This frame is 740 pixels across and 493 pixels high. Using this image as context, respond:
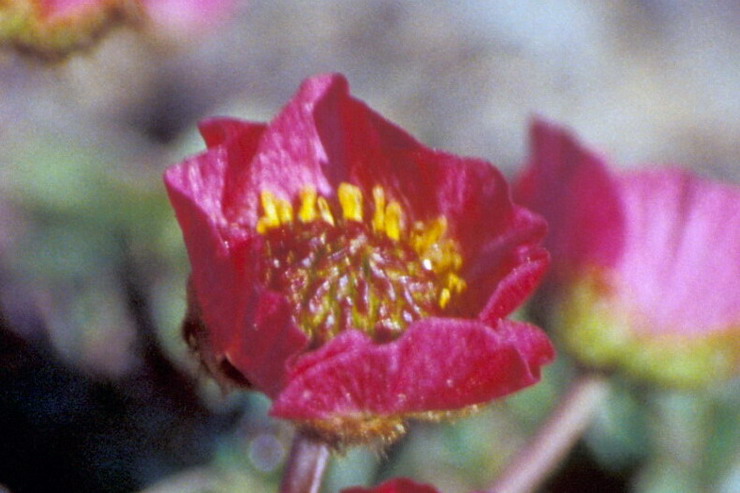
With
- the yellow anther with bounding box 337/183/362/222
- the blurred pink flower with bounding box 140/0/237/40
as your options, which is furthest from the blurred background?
the yellow anther with bounding box 337/183/362/222

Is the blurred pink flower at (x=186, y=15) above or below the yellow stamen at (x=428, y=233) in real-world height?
below

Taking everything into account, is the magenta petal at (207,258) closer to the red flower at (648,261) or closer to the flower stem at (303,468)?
the flower stem at (303,468)

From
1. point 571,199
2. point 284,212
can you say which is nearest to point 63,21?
point 284,212

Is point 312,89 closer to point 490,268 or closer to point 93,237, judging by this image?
point 490,268

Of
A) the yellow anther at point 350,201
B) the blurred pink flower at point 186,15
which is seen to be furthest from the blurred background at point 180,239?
the yellow anther at point 350,201

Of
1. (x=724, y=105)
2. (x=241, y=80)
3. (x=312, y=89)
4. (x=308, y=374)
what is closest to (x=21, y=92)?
(x=241, y=80)

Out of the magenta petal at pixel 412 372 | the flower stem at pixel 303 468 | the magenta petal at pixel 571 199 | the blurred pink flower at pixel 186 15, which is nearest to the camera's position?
the magenta petal at pixel 412 372
